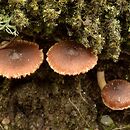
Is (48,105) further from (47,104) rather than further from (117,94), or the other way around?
(117,94)

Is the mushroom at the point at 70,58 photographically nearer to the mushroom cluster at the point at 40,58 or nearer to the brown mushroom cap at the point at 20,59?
the mushroom cluster at the point at 40,58

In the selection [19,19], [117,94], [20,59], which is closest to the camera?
[19,19]

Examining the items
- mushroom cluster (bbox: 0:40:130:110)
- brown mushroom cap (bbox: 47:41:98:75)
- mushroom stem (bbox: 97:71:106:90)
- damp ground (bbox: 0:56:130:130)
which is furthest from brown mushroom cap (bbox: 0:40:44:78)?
mushroom stem (bbox: 97:71:106:90)

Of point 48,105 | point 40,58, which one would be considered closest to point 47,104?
point 48,105

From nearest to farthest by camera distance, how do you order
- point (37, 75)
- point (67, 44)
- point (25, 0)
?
point (25, 0) → point (67, 44) → point (37, 75)

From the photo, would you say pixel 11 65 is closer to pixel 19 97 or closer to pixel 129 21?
pixel 19 97

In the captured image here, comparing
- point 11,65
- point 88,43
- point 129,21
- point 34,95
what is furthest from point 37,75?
point 129,21
